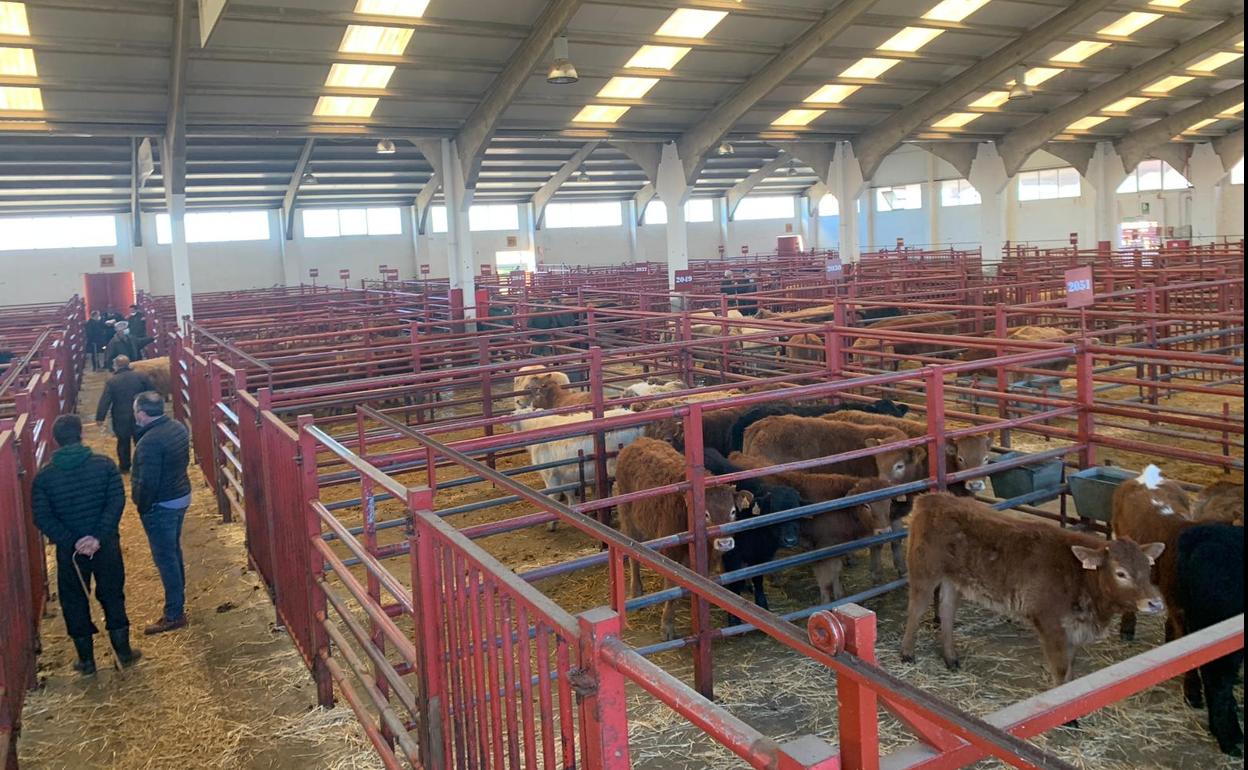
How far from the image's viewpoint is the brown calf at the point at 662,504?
199 inches

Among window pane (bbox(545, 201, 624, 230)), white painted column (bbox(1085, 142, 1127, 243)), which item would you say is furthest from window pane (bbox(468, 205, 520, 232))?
white painted column (bbox(1085, 142, 1127, 243))

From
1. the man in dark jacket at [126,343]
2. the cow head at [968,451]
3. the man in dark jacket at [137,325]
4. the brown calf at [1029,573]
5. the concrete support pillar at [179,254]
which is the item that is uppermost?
the concrete support pillar at [179,254]

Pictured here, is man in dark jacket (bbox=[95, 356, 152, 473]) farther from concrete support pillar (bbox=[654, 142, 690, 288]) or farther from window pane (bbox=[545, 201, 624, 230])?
window pane (bbox=[545, 201, 624, 230])

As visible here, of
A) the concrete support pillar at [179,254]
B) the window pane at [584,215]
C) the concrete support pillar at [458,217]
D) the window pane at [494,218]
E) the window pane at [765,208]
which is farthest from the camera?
the window pane at [765,208]

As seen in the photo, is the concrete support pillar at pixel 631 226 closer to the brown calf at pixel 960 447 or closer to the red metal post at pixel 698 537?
the brown calf at pixel 960 447

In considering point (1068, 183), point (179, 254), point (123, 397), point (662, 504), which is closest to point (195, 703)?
point (662, 504)

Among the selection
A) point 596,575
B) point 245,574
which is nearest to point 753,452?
point 596,575

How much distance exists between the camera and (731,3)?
14234 millimetres

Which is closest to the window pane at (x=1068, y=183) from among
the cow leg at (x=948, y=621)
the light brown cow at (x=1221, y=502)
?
the light brown cow at (x=1221, y=502)

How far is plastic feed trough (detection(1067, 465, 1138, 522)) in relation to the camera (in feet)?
18.5

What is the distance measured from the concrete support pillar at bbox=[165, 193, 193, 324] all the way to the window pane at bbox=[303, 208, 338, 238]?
16536 millimetres

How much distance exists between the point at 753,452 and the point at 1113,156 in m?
23.3

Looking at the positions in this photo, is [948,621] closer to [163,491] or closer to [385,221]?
[163,491]

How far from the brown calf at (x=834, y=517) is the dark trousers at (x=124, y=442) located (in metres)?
7.22
